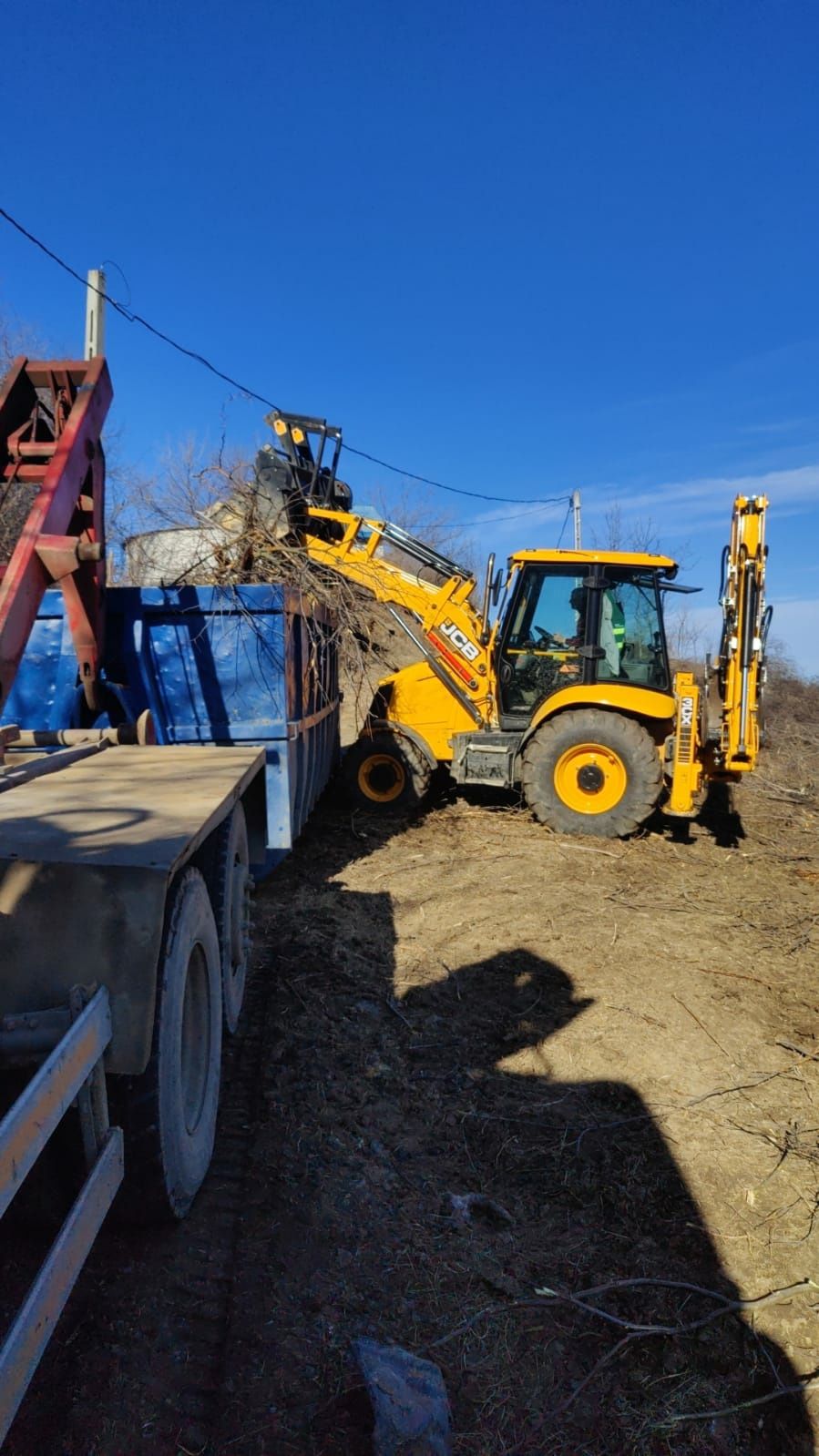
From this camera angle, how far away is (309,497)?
8.40 metres

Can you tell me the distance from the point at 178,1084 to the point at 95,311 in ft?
28.0

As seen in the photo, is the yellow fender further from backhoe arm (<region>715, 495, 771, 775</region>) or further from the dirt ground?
the dirt ground

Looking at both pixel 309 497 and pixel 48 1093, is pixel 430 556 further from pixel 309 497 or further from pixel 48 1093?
pixel 48 1093

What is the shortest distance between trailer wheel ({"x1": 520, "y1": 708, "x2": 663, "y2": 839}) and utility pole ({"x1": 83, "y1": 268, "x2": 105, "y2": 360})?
593 centimetres

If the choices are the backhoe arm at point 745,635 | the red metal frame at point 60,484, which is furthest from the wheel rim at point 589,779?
the red metal frame at point 60,484

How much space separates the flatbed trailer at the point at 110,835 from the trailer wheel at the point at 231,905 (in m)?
0.02

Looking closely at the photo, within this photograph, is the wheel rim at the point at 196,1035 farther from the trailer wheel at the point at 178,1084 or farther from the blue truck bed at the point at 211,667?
the blue truck bed at the point at 211,667

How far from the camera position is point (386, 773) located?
29.2ft

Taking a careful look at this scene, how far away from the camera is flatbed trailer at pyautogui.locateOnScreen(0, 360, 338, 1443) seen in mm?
2021

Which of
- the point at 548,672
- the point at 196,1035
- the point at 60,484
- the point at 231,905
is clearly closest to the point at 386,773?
the point at 548,672

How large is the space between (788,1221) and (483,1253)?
3.57ft

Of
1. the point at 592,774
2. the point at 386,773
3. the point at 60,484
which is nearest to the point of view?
the point at 60,484

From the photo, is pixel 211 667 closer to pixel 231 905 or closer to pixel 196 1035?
pixel 231 905

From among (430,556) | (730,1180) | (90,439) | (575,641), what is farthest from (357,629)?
(730,1180)
